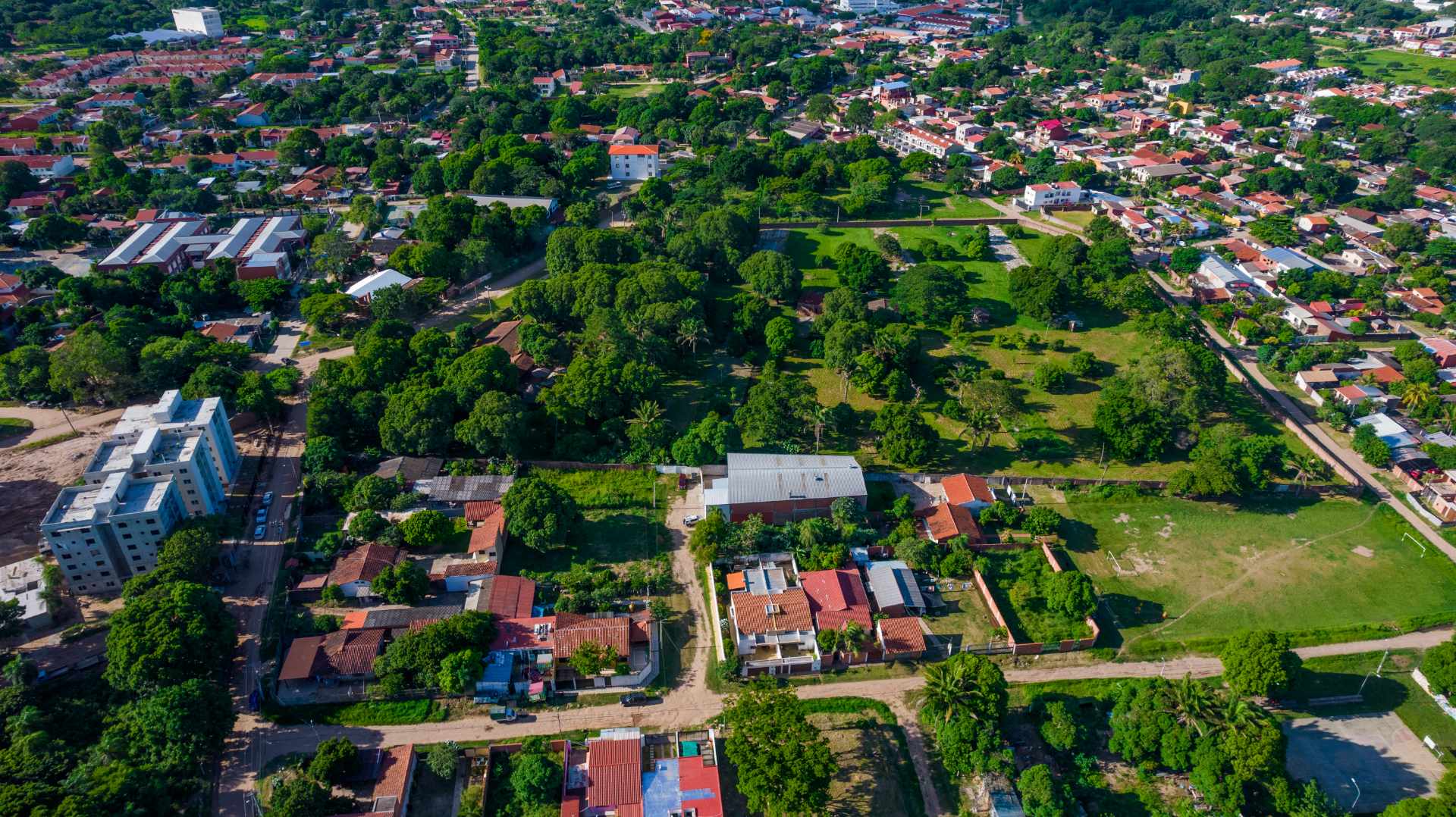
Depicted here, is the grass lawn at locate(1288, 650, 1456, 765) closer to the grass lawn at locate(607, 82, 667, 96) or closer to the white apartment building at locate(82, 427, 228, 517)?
the white apartment building at locate(82, 427, 228, 517)

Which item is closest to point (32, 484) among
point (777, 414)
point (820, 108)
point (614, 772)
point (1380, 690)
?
point (614, 772)

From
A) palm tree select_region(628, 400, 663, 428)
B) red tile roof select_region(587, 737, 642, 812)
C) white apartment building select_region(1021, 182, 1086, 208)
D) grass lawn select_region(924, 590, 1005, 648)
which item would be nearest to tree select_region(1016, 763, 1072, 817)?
grass lawn select_region(924, 590, 1005, 648)

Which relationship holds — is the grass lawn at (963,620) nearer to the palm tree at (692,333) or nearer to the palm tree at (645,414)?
the palm tree at (645,414)

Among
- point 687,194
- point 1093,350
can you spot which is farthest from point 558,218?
point 1093,350

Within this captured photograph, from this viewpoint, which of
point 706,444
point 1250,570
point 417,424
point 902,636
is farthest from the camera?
point 706,444

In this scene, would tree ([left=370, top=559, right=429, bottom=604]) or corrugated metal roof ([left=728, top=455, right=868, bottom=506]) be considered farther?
corrugated metal roof ([left=728, top=455, right=868, bottom=506])

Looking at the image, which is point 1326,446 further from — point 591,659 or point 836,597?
point 591,659

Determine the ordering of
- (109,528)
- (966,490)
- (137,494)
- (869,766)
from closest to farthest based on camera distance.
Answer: (869,766) → (109,528) → (137,494) → (966,490)
